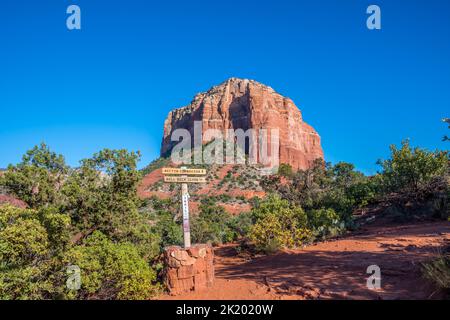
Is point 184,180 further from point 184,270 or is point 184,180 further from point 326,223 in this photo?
point 326,223

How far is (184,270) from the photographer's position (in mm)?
8422

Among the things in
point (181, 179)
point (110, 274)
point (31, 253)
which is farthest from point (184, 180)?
point (31, 253)

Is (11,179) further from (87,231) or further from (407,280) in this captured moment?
(407,280)

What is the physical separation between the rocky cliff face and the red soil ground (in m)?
76.1

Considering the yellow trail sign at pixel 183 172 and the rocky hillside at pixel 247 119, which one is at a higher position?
the rocky hillside at pixel 247 119

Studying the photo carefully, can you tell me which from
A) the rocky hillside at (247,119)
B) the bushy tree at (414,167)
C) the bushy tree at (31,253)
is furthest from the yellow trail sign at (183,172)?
the rocky hillside at (247,119)

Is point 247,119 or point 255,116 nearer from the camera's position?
point 255,116

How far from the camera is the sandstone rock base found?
8391mm

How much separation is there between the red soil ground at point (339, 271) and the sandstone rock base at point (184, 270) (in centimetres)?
26

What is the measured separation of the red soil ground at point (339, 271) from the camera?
6.81 m

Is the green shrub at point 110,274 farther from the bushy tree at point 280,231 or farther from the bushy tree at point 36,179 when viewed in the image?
the bushy tree at point 280,231

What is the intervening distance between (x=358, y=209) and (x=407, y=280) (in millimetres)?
15059

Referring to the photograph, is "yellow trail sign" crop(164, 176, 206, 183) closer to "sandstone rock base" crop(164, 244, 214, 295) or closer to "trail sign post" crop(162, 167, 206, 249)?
"trail sign post" crop(162, 167, 206, 249)

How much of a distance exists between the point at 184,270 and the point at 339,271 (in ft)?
13.7
